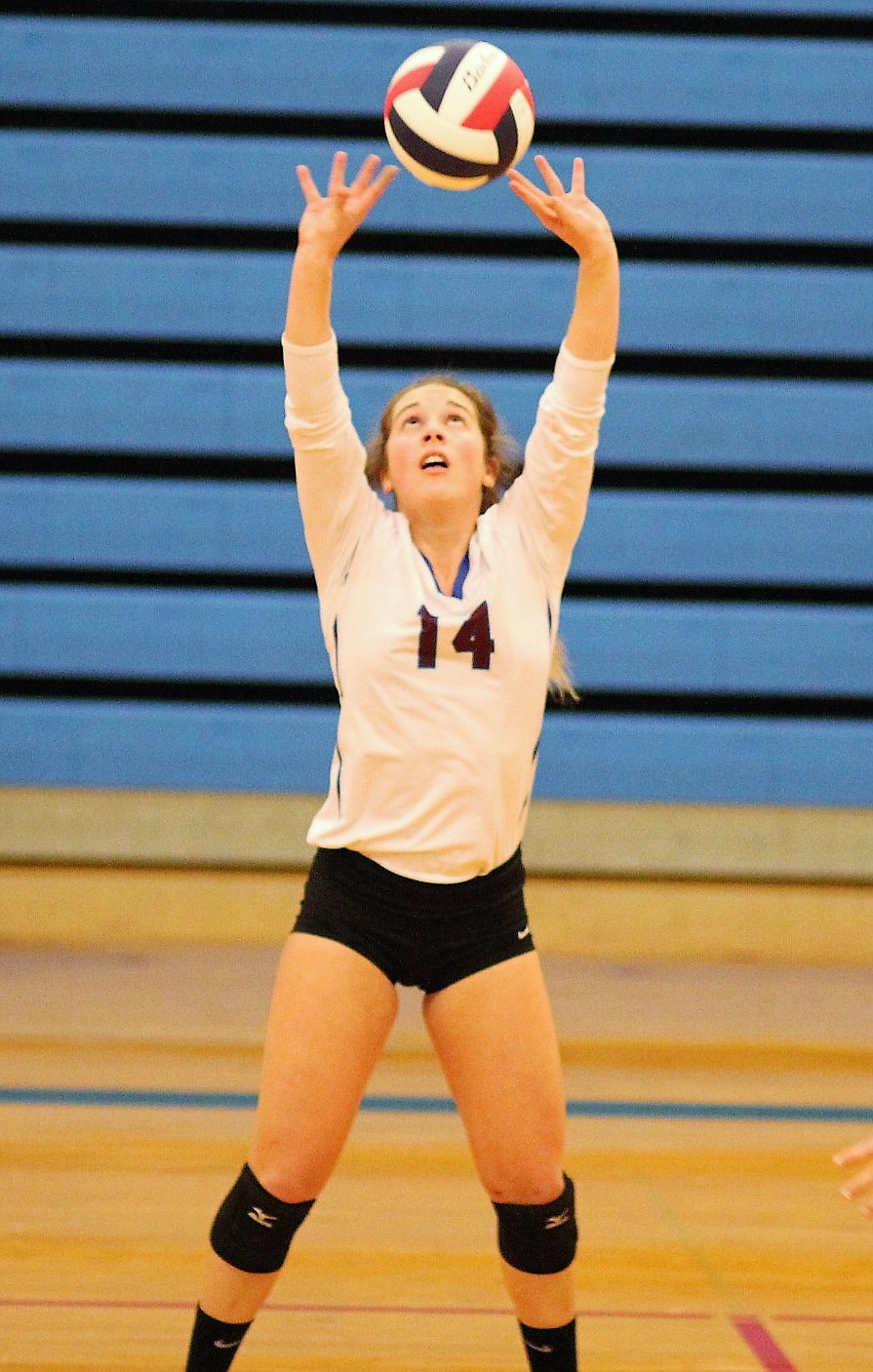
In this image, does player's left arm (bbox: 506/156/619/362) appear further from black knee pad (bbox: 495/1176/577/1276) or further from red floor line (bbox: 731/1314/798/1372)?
red floor line (bbox: 731/1314/798/1372)

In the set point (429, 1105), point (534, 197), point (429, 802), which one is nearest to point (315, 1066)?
point (429, 802)

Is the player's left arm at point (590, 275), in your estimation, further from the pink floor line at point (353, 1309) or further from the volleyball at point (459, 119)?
the pink floor line at point (353, 1309)

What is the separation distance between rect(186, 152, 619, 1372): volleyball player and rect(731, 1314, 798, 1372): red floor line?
564mm

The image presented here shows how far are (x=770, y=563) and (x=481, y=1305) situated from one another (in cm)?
433

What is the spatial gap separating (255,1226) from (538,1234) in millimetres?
420

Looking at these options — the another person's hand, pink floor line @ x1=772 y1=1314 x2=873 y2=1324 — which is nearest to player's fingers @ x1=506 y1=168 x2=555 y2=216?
the another person's hand

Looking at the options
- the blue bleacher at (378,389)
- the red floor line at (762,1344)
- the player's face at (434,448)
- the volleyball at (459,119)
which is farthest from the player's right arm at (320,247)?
the blue bleacher at (378,389)

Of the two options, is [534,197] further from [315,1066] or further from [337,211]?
[315,1066]

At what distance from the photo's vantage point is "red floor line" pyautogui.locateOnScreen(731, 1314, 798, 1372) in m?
2.78

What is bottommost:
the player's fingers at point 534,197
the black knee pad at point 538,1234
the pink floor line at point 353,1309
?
the pink floor line at point 353,1309

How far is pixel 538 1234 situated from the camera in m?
2.34

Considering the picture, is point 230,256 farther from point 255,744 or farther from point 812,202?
point 812,202

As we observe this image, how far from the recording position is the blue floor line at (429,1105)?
4.46m

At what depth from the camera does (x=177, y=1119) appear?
4.30m
